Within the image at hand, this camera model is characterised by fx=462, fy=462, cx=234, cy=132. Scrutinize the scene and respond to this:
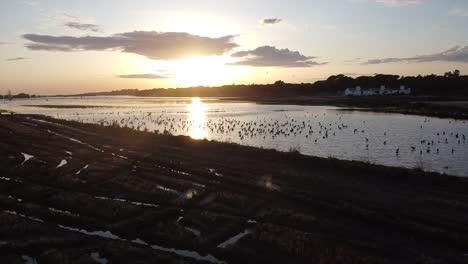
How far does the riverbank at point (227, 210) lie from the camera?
57.2 feet

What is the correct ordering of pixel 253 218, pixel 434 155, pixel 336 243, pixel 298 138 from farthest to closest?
1. pixel 298 138
2. pixel 434 155
3. pixel 253 218
4. pixel 336 243

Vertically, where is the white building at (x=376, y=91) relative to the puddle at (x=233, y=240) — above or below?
above

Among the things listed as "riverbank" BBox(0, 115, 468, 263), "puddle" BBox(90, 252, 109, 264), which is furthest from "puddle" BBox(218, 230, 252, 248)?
"puddle" BBox(90, 252, 109, 264)

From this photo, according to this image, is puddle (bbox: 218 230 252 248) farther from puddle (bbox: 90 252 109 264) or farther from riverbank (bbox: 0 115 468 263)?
puddle (bbox: 90 252 109 264)

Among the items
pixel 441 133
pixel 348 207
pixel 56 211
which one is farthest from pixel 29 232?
pixel 441 133

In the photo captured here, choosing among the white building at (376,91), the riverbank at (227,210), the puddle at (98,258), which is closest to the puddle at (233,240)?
the riverbank at (227,210)

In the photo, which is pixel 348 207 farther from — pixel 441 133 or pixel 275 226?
pixel 441 133

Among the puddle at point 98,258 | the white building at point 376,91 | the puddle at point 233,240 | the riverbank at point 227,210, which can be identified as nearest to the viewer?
the puddle at point 98,258

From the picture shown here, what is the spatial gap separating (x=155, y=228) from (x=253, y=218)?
4.59 meters

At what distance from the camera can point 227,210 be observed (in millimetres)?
22766

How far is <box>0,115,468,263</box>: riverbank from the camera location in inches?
687

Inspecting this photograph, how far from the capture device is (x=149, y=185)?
28.1 m

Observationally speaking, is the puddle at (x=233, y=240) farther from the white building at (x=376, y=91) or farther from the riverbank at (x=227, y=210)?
the white building at (x=376, y=91)

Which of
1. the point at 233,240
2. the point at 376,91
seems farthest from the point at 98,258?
the point at 376,91
